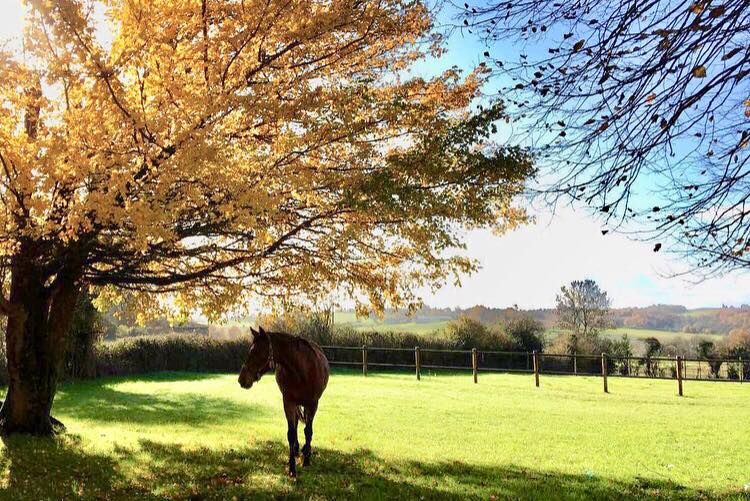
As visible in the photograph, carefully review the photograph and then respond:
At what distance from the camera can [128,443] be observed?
965 centimetres

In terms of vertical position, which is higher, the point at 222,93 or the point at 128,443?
the point at 222,93

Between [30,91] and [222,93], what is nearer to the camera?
[222,93]

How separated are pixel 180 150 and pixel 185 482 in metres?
4.00

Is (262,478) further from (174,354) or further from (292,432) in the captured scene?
(174,354)

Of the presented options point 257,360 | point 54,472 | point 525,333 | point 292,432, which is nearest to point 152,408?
point 54,472

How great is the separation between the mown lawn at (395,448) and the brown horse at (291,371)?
0.68 metres

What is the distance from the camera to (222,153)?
729 centimetres

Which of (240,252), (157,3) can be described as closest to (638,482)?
(240,252)

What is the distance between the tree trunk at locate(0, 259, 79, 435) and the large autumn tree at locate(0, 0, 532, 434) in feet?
0.08

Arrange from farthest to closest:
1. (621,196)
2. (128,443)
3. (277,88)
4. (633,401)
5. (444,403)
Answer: (633,401) → (444,403) → (128,443) → (277,88) → (621,196)

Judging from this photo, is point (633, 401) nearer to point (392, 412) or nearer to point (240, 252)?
point (392, 412)

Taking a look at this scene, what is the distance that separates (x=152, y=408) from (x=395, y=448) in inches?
326

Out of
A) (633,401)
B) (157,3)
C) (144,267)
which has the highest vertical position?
(157,3)

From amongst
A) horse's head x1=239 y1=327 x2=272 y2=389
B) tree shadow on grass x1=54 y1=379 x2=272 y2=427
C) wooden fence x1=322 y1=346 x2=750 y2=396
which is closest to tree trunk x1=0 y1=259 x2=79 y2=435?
tree shadow on grass x1=54 y1=379 x2=272 y2=427
